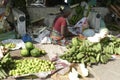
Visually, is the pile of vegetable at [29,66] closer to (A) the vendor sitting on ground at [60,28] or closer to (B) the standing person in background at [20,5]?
(A) the vendor sitting on ground at [60,28]

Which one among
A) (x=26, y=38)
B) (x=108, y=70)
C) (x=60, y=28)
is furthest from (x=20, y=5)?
(x=108, y=70)

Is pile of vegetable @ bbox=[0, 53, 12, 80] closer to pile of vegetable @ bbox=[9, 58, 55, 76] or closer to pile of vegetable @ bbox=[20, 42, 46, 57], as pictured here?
pile of vegetable @ bbox=[9, 58, 55, 76]

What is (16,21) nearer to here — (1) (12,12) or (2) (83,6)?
(1) (12,12)

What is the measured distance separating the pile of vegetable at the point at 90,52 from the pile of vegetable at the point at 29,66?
24.4 inches

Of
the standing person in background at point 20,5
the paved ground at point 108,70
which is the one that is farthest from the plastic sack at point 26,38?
the paved ground at point 108,70

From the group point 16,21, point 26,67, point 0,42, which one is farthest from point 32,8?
point 26,67

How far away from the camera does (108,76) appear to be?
6.96 m

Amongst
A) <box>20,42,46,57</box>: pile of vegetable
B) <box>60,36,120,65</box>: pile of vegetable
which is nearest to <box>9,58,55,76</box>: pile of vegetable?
<box>20,42,46,57</box>: pile of vegetable

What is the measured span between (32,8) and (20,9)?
1.92 ft

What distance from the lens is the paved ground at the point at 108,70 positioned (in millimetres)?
6933

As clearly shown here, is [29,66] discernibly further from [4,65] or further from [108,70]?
[108,70]

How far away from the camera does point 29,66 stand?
6887mm

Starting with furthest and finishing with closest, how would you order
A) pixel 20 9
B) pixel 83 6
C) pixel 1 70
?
pixel 83 6 < pixel 20 9 < pixel 1 70

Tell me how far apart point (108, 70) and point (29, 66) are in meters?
1.94
